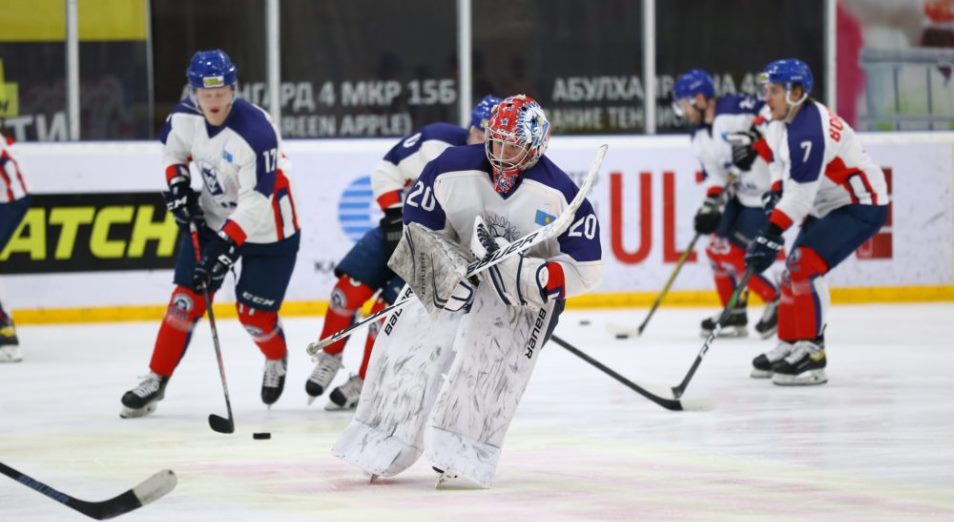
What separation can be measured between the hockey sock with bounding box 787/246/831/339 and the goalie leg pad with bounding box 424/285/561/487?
8.07 ft

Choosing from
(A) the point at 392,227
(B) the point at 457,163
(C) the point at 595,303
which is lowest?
(C) the point at 595,303

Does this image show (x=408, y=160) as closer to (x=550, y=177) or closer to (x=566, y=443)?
(x=566, y=443)

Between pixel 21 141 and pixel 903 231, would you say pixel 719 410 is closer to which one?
pixel 903 231

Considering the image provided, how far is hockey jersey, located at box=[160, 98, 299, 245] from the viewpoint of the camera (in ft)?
18.6

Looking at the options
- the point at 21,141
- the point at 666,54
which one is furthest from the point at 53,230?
the point at 666,54

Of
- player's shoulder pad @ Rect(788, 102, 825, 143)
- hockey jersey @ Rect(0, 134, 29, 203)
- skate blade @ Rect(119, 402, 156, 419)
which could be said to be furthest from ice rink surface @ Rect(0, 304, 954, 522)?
player's shoulder pad @ Rect(788, 102, 825, 143)

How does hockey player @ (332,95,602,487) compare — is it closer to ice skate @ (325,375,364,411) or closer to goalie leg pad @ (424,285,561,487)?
goalie leg pad @ (424,285,561,487)

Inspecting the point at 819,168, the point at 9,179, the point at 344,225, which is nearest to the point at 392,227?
the point at 819,168

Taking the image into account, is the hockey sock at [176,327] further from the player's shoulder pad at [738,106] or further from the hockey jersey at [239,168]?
the player's shoulder pad at [738,106]

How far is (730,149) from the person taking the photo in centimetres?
848

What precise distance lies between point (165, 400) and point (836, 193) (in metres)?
2.69

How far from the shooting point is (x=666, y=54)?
11.1 meters

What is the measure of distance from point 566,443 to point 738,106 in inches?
147

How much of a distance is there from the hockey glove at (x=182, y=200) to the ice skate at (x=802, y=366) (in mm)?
2353
